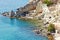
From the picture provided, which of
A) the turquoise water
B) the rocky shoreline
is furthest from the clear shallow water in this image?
the rocky shoreline

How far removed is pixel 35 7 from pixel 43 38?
66.0 ft

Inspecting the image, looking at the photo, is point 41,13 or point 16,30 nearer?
point 16,30

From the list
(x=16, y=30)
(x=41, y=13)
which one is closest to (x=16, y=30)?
(x=16, y=30)

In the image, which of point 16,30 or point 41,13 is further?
point 41,13

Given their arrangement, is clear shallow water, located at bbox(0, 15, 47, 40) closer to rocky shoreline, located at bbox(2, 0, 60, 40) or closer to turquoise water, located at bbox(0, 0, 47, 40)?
turquoise water, located at bbox(0, 0, 47, 40)

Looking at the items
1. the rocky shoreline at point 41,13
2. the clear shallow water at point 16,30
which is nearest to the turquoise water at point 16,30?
the clear shallow water at point 16,30

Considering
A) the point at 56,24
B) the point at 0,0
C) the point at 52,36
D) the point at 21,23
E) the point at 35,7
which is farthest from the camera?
the point at 0,0

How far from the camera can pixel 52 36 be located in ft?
127

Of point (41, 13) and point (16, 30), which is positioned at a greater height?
point (41, 13)

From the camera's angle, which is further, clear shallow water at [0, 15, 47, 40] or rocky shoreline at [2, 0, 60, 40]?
rocky shoreline at [2, 0, 60, 40]

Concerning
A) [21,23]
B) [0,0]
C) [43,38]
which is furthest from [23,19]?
[0,0]

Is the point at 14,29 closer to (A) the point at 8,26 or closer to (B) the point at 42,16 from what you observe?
(A) the point at 8,26

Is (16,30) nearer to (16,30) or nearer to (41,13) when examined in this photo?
(16,30)

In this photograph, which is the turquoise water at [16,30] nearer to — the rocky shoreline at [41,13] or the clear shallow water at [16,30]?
the clear shallow water at [16,30]
